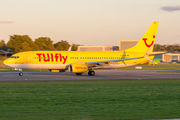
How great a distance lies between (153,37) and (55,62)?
16697 millimetres

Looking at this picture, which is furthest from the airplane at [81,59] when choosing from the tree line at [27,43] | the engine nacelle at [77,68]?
the tree line at [27,43]

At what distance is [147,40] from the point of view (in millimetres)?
41500

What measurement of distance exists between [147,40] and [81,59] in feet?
38.4

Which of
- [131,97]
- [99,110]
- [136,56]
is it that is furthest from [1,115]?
[136,56]

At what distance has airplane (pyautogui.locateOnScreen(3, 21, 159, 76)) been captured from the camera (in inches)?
1379

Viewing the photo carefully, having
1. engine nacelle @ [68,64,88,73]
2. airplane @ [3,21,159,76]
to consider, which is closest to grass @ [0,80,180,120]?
engine nacelle @ [68,64,88,73]

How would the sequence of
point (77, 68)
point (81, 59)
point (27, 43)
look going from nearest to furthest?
1. point (77, 68)
2. point (81, 59)
3. point (27, 43)

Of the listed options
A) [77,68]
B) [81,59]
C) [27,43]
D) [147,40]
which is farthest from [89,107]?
[27,43]

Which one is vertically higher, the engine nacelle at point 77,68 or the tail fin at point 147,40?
the tail fin at point 147,40

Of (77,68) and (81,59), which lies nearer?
(77,68)

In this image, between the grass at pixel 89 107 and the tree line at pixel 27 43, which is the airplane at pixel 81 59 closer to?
the grass at pixel 89 107

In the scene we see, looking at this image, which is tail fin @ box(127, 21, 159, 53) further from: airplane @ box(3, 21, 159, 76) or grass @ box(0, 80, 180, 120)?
grass @ box(0, 80, 180, 120)

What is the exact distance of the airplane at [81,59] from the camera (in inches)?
1379

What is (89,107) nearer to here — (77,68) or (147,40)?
(77,68)
